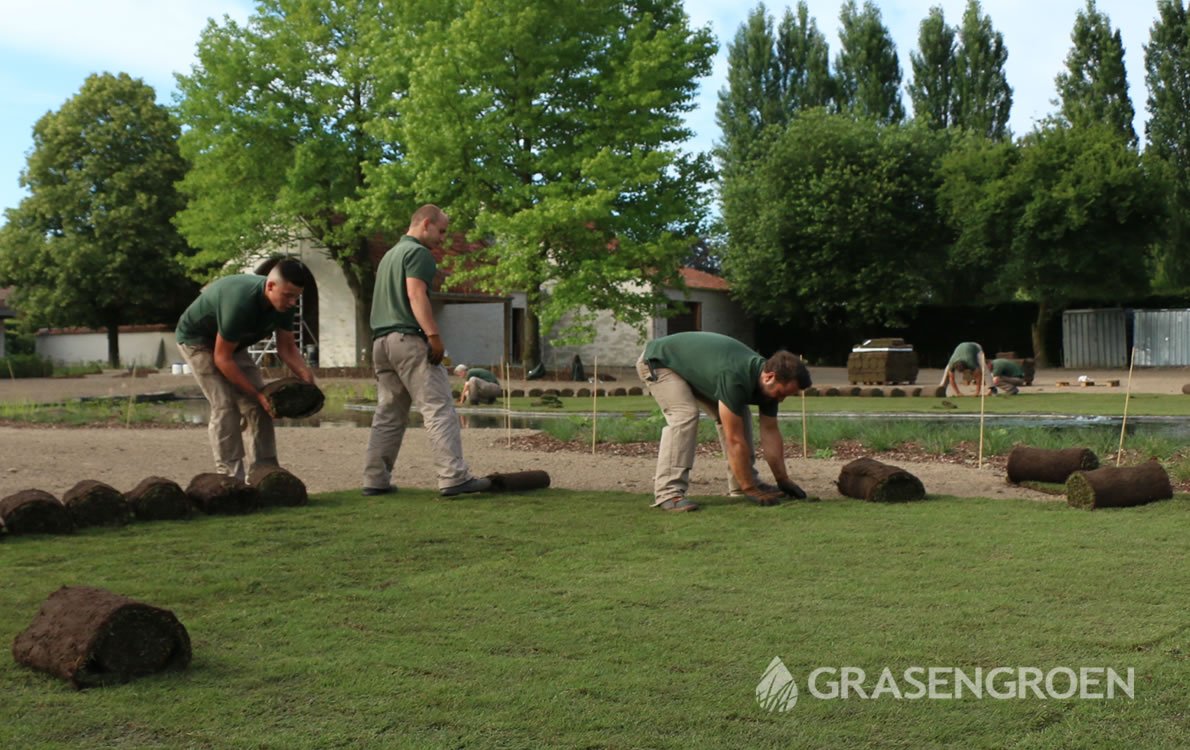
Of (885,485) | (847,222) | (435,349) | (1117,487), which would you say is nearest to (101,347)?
(847,222)

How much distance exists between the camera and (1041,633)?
4453 mm

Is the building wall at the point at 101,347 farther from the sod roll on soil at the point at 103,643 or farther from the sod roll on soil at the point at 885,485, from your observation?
the sod roll on soil at the point at 103,643

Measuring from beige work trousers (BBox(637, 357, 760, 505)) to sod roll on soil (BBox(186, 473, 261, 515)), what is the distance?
8.79 ft

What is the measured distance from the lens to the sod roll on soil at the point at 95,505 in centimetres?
697

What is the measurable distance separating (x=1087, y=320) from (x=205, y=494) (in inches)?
1543

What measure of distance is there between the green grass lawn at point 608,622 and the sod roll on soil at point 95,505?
0.20 m

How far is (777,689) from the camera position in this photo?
3.80 meters

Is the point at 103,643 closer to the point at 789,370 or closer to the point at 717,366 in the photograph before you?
the point at 789,370

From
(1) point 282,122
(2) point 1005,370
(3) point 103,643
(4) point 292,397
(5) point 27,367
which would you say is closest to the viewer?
(3) point 103,643

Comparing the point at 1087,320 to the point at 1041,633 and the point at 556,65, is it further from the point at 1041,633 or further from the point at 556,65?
the point at 1041,633

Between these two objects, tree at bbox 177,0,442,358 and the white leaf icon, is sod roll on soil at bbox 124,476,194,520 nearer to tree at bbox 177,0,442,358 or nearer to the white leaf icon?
the white leaf icon

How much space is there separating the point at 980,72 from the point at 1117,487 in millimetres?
46676

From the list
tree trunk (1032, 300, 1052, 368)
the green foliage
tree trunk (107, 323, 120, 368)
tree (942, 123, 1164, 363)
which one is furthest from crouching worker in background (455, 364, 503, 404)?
tree trunk (107, 323, 120, 368)

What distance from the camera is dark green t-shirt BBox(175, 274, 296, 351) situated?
312 inches
